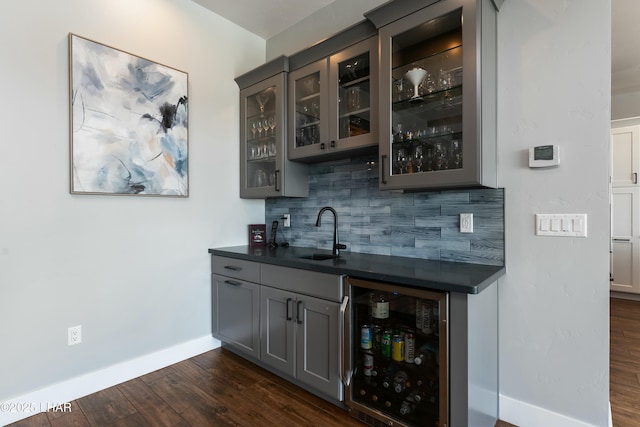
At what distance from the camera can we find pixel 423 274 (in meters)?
1.58

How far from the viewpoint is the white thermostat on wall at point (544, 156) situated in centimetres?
166

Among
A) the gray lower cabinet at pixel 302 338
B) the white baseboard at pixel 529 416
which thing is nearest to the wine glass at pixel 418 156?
the gray lower cabinet at pixel 302 338

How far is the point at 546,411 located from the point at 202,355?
2.34m

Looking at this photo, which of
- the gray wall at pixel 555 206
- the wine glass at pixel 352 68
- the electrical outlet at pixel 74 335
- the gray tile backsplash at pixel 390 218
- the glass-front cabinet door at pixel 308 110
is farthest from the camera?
the glass-front cabinet door at pixel 308 110

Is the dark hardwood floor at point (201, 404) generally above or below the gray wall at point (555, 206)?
below

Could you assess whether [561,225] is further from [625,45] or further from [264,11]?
[625,45]

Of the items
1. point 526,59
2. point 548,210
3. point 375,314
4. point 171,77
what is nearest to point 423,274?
point 375,314

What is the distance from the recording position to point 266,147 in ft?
9.11

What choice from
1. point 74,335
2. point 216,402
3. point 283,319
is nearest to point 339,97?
point 283,319

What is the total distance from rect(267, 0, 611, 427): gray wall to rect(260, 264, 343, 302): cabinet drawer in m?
0.95

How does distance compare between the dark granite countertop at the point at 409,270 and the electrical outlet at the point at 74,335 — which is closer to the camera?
the dark granite countertop at the point at 409,270

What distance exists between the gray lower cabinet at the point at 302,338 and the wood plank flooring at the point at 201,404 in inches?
4.7

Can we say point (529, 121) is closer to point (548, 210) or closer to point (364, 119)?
point (548, 210)

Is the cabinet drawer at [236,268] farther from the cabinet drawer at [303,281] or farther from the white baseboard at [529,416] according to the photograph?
the white baseboard at [529,416]
